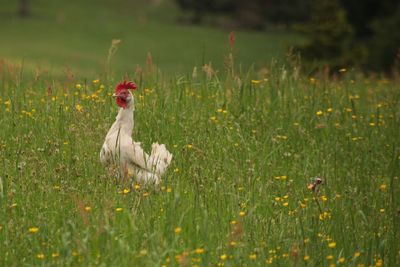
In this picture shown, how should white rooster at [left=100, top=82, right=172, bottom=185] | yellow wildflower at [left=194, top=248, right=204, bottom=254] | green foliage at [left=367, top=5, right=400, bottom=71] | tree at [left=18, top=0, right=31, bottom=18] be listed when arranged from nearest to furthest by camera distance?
yellow wildflower at [left=194, top=248, right=204, bottom=254] → white rooster at [left=100, top=82, right=172, bottom=185] → green foliage at [left=367, top=5, right=400, bottom=71] → tree at [left=18, top=0, right=31, bottom=18]

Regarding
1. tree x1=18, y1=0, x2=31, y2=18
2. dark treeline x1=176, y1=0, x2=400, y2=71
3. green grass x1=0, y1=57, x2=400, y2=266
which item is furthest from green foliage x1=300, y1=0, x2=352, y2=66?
tree x1=18, y1=0, x2=31, y2=18

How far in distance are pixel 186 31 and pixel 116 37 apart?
559cm

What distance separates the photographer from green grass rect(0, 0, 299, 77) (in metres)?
41.3

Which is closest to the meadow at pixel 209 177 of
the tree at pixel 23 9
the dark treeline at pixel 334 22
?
A: the dark treeline at pixel 334 22

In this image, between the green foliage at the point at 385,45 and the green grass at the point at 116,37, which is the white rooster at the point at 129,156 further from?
the green grass at the point at 116,37

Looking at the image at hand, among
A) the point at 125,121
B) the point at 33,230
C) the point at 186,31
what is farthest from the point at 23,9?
the point at 33,230

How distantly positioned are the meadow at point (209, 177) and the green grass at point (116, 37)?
2616 cm

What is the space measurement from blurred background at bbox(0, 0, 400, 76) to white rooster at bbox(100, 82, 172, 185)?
19.9 metres

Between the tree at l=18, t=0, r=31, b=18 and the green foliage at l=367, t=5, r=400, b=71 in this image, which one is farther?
the tree at l=18, t=0, r=31, b=18

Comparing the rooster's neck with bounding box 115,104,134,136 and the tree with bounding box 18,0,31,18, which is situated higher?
the rooster's neck with bounding box 115,104,134,136

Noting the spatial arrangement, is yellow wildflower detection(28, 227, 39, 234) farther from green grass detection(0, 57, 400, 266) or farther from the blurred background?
the blurred background

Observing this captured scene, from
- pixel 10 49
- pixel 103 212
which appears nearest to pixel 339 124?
pixel 103 212

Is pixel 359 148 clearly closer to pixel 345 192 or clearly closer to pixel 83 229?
pixel 345 192

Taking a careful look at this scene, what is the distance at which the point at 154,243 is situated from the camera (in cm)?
582
